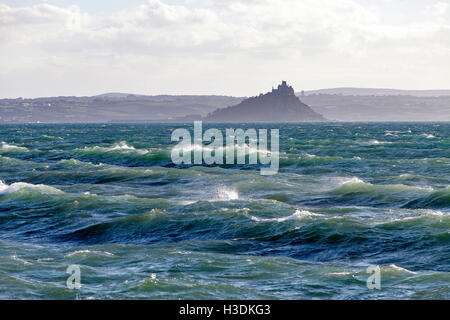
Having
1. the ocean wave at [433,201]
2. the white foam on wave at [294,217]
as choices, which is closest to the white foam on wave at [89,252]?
the white foam on wave at [294,217]

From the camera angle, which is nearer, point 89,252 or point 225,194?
point 89,252

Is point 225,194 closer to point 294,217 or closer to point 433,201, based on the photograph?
point 294,217

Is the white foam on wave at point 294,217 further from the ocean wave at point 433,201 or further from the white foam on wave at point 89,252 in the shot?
the white foam on wave at point 89,252

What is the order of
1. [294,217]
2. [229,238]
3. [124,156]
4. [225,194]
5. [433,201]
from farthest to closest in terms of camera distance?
[124,156], [225,194], [433,201], [294,217], [229,238]

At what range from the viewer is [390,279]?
1295cm

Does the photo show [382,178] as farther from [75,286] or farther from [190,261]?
[75,286]

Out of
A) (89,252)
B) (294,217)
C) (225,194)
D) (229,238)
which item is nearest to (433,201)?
(294,217)

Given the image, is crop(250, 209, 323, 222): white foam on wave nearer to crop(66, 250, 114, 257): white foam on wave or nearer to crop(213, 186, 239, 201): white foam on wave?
crop(213, 186, 239, 201): white foam on wave

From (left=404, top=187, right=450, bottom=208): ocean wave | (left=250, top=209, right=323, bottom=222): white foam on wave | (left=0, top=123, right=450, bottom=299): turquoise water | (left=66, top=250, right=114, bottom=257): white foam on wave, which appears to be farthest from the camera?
(left=404, top=187, right=450, bottom=208): ocean wave

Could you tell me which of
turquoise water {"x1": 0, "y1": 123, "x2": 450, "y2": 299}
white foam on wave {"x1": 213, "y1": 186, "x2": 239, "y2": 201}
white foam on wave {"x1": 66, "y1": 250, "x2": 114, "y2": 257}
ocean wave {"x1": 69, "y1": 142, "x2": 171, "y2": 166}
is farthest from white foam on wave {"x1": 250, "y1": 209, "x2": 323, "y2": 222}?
ocean wave {"x1": 69, "y1": 142, "x2": 171, "y2": 166}

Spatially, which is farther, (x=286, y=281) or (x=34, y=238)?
(x=34, y=238)

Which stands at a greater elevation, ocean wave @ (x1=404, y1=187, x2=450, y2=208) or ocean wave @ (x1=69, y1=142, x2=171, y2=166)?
ocean wave @ (x1=404, y1=187, x2=450, y2=208)
